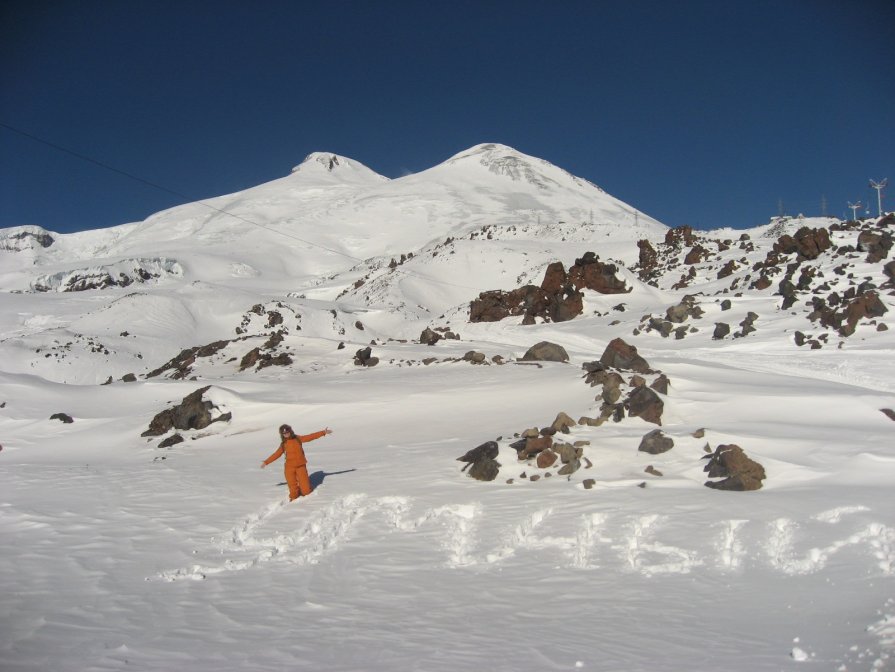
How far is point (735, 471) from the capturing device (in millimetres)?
8422

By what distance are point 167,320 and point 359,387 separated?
878 inches

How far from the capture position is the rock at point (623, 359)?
49.8 feet

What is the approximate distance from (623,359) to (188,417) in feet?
32.8

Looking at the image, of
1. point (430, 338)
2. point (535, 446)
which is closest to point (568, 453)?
point (535, 446)

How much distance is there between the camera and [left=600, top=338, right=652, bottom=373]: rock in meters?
15.2

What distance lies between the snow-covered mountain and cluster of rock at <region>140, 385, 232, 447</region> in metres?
0.08

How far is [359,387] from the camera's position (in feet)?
60.0

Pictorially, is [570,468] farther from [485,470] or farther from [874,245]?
[874,245]

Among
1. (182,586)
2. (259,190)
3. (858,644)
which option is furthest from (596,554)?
(259,190)

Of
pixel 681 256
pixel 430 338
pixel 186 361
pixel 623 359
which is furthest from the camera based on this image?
pixel 681 256

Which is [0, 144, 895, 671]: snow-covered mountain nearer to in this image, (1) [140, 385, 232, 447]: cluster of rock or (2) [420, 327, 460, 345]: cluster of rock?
(1) [140, 385, 232, 447]: cluster of rock

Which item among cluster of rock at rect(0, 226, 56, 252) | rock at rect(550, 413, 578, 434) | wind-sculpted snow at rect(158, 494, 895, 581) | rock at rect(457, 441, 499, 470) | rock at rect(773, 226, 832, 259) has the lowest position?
wind-sculpted snow at rect(158, 494, 895, 581)

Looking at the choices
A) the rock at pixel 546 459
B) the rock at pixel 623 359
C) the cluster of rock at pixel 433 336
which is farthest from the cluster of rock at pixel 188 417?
the cluster of rock at pixel 433 336

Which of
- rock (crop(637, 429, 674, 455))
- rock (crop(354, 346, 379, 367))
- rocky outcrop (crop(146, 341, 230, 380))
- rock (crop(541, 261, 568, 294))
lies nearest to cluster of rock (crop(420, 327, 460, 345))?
rock (crop(354, 346, 379, 367))
